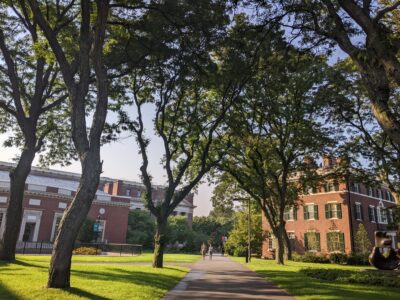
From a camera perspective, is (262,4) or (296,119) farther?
(296,119)

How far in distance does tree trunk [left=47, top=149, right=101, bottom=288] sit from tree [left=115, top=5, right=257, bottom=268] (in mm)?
6958

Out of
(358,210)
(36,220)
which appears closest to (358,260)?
(358,210)

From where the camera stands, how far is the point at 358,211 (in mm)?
44531

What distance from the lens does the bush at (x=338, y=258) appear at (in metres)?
36.3

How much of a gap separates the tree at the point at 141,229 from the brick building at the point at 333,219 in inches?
717

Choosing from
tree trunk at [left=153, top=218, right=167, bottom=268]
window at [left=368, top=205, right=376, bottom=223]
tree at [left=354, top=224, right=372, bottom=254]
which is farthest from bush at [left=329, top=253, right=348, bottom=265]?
tree trunk at [left=153, top=218, right=167, bottom=268]

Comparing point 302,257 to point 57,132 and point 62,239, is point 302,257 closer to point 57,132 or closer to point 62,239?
point 57,132

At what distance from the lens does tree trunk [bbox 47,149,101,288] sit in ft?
30.8

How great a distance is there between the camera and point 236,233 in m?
49.9

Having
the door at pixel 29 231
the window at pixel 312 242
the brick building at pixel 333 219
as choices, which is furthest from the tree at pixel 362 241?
the door at pixel 29 231

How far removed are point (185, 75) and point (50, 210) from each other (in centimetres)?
3328

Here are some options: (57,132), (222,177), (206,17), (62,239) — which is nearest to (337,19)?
(206,17)

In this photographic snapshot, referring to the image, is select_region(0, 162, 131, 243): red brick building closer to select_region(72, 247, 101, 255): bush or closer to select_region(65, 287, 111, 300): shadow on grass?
select_region(72, 247, 101, 255): bush

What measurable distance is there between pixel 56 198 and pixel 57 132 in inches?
942
